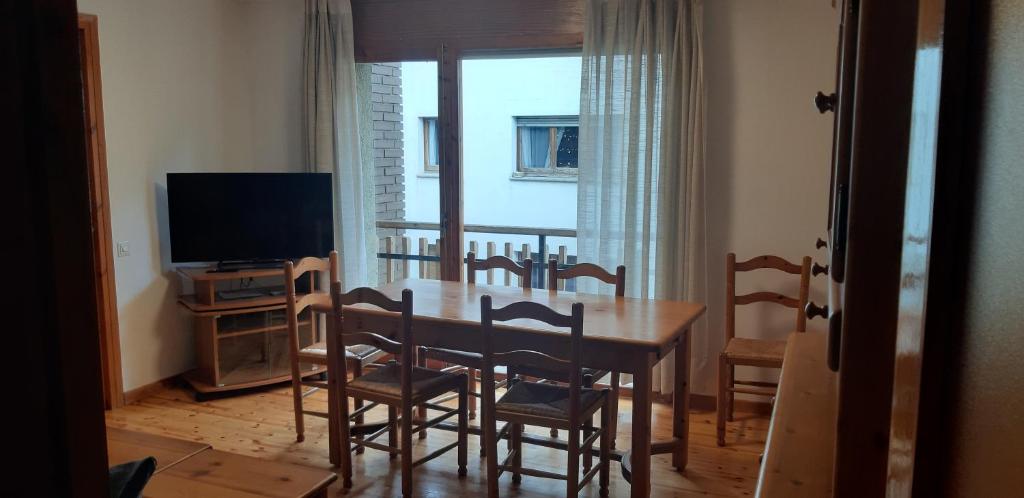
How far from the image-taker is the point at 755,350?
3756 mm

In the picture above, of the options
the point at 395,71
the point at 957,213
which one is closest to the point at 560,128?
the point at 395,71

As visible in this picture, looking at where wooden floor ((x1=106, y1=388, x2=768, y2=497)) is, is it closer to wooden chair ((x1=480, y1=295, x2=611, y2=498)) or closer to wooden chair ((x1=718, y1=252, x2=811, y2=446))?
wooden chair ((x1=718, y1=252, x2=811, y2=446))

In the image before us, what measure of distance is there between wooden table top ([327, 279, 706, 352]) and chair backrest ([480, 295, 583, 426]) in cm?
14

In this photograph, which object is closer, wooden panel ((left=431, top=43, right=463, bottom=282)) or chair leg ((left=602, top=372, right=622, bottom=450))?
chair leg ((left=602, top=372, right=622, bottom=450))

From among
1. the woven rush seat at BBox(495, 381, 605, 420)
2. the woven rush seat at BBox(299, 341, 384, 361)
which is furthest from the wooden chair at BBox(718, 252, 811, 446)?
the woven rush seat at BBox(299, 341, 384, 361)

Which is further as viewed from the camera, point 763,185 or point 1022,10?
point 763,185

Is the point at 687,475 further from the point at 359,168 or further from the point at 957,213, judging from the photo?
the point at 957,213

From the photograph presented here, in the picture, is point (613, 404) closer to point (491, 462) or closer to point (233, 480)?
point (491, 462)

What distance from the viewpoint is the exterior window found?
17.0 feet

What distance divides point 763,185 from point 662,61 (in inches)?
34.6

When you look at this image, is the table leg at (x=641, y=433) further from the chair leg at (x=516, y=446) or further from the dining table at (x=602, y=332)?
the chair leg at (x=516, y=446)

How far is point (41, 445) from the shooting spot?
21.1 inches

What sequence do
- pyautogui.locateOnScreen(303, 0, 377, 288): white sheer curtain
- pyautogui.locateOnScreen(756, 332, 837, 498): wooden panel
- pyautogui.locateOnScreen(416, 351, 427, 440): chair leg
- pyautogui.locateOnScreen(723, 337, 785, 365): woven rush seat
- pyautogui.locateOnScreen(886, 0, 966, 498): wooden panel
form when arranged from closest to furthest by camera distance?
1. pyautogui.locateOnScreen(886, 0, 966, 498): wooden panel
2. pyautogui.locateOnScreen(756, 332, 837, 498): wooden panel
3. pyautogui.locateOnScreen(723, 337, 785, 365): woven rush seat
4. pyautogui.locateOnScreen(416, 351, 427, 440): chair leg
5. pyautogui.locateOnScreen(303, 0, 377, 288): white sheer curtain

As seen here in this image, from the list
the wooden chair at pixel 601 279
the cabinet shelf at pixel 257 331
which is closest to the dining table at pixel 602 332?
the wooden chair at pixel 601 279
